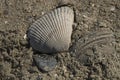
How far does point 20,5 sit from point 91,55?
2.28 feet

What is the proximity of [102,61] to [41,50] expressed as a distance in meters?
0.47

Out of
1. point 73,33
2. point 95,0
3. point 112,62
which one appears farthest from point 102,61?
point 95,0

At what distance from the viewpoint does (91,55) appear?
2.55 m

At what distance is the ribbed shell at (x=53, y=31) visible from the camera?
2625 millimetres

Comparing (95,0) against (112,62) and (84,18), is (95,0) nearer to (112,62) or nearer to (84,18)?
(84,18)

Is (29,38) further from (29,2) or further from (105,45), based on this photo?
(105,45)

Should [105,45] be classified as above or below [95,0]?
below

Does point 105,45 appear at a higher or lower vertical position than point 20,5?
lower

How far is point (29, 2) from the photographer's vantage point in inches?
110

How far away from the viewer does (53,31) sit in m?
2.65

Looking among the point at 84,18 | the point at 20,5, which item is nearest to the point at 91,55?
the point at 84,18

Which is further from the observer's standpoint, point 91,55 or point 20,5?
point 20,5

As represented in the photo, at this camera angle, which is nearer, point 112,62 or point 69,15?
point 112,62

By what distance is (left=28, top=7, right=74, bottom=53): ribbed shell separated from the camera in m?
2.62
